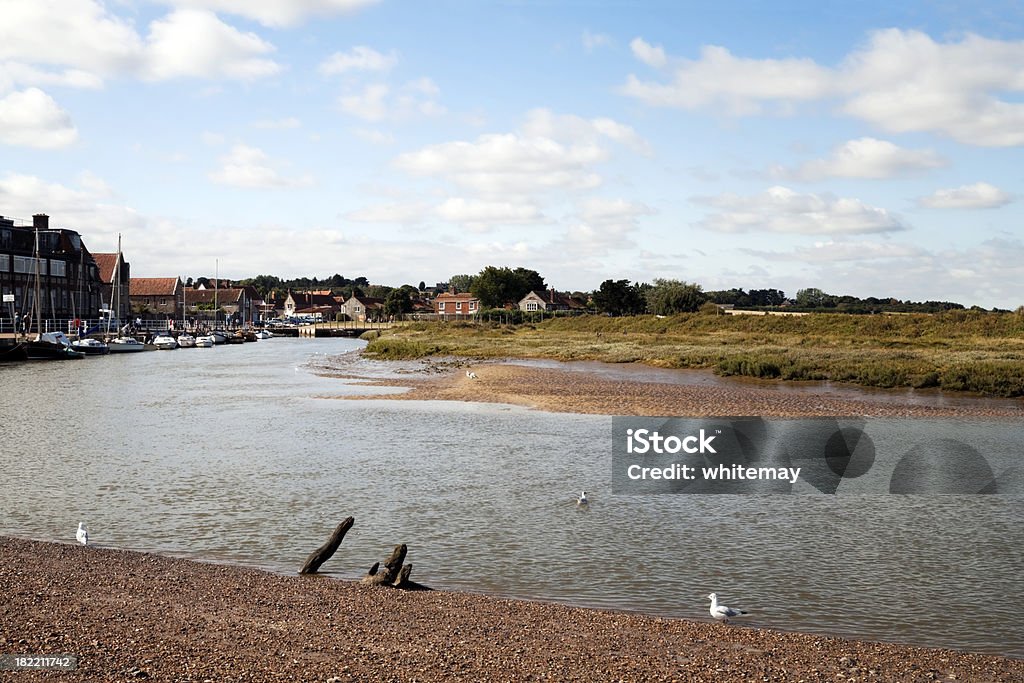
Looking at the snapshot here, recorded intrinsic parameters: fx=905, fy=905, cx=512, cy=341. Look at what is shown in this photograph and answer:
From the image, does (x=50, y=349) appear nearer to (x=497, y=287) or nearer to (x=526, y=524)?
(x=526, y=524)

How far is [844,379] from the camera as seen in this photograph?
4969 centimetres

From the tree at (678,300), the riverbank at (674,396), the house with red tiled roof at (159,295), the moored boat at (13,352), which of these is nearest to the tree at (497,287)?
the tree at (678,300)

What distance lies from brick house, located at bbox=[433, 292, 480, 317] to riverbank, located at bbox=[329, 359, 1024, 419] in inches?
4990

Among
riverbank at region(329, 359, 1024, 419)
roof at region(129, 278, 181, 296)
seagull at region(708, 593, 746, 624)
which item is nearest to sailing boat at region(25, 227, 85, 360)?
riverbank at region(329, 359, 1024, 419)

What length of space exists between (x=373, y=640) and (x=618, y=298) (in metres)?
141

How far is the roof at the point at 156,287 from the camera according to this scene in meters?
157

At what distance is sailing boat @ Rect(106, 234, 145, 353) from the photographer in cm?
9579

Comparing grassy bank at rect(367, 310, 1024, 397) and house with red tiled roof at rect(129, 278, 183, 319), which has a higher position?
house with red tiled roof at rect(129, 278, 183, 319)

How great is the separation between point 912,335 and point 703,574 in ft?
245

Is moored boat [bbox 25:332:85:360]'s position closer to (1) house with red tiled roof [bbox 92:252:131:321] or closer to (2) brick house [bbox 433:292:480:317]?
(1) house with red tiled roof [bbox 92:252:131:321]

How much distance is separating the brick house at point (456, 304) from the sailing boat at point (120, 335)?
2910 inches

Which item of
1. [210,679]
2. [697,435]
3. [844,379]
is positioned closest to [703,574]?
[210,679]

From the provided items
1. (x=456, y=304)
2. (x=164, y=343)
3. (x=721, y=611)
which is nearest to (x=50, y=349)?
(x=164, y=343)

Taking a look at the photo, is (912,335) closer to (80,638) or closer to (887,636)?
(887,636)
